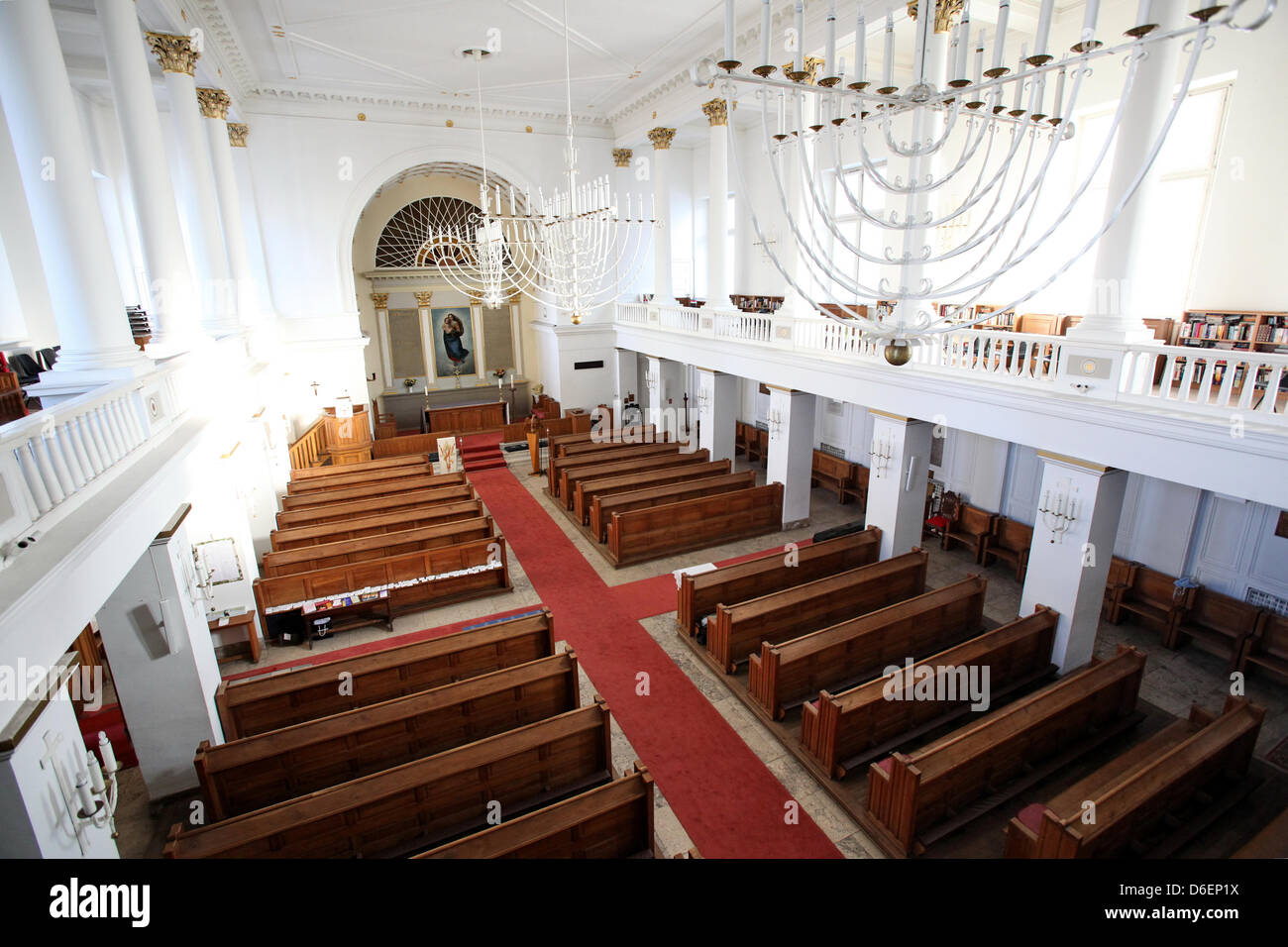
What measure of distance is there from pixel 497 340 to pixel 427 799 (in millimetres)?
18743

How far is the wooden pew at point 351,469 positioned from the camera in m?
12.7

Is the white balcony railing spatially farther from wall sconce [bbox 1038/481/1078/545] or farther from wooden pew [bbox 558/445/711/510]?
wooden pew [bbox 558/445/711/510]

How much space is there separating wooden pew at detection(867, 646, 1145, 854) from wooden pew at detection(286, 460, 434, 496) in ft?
33.0

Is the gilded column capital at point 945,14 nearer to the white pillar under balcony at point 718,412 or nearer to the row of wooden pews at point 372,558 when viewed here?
the white pillar under balcony at point 718,412

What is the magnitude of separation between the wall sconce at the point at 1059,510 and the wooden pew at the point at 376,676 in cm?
583

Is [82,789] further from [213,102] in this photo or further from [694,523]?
[213,102]

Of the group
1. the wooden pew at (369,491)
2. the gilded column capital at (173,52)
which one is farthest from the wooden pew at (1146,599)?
the gilded column capital at (173,52)

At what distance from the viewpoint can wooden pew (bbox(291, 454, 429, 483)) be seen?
12.7m

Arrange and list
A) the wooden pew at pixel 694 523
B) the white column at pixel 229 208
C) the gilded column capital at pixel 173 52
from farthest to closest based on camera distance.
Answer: the white column at pixel 229 208 < the wooden pew at pixel 694 523 < the gilded column capital at pixel 173 52

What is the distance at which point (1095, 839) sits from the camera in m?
4.62

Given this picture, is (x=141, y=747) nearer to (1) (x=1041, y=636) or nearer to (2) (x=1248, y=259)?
(1) (x=1041, y=636)

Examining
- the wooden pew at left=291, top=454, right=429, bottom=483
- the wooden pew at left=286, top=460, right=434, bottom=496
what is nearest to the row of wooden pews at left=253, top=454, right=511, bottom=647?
the wooden pew at left=286, top=460, right=434, bottom=496

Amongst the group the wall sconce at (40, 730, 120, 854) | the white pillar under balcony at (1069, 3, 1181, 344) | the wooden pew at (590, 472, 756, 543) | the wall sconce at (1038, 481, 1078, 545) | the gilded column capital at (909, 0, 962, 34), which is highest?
the gilded column capital at (909, 0, 962, 34)
